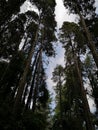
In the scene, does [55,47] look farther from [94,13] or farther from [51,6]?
[94,13]

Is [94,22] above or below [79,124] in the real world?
above

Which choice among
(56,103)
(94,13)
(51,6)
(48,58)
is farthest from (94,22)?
(56,103)

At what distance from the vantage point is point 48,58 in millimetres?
21562

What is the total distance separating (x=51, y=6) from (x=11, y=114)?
1228 cm

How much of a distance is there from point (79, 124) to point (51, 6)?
13.2m

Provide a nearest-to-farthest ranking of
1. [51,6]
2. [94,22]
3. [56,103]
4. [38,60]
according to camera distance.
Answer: [94,22], [51,6], [38,60], [56,103]

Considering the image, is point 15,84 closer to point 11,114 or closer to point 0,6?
point 0,6

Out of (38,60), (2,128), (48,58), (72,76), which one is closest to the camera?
(2,128)

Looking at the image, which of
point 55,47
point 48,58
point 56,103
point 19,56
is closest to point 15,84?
point 19,56

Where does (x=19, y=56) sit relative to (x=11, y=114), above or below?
above

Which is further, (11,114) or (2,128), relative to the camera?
(11,114)

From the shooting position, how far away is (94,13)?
656 inches

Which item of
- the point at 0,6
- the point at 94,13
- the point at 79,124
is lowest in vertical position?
the point at 79,124

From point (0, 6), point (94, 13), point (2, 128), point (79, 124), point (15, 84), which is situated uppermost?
point (94, 13)
